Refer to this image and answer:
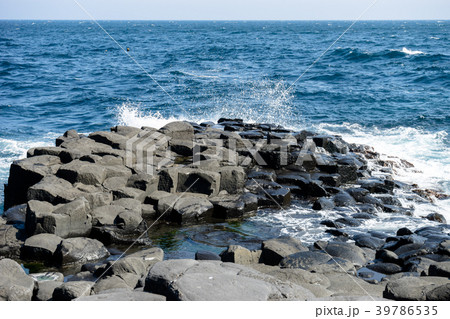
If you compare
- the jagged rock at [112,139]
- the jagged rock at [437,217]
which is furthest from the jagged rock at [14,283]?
the jagged rock at [437,217]

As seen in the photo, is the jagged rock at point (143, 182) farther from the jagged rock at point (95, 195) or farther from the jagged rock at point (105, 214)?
the jagged rock at point (105, 214)

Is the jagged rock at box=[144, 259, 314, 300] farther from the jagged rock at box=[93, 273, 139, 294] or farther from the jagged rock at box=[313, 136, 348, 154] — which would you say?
A: the jagged rock at box=[313, 136, 348, 154]

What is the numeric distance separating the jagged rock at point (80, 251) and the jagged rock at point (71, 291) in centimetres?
226

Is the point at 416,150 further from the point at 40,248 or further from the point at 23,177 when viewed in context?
the point at 40,248

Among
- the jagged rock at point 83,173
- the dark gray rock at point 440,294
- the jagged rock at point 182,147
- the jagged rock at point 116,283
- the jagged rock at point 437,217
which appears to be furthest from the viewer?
the jagged rock at point 182,147

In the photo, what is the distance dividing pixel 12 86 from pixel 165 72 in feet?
31.6

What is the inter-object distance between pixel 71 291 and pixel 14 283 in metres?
1.19

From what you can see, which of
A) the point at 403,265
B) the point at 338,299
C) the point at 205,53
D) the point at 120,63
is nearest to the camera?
the point at 338,299

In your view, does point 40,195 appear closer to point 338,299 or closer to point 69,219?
point 69,219

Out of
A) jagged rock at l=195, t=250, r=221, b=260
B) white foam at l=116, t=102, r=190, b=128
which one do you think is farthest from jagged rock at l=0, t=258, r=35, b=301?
white foam at l=116, t=102, r=190, b=128

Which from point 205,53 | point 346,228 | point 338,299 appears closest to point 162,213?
point 346,228

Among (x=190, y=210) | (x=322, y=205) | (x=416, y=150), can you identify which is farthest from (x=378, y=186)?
(x=416, y=150)

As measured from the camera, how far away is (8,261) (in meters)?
7.01

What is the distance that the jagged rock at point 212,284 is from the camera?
5016mm
